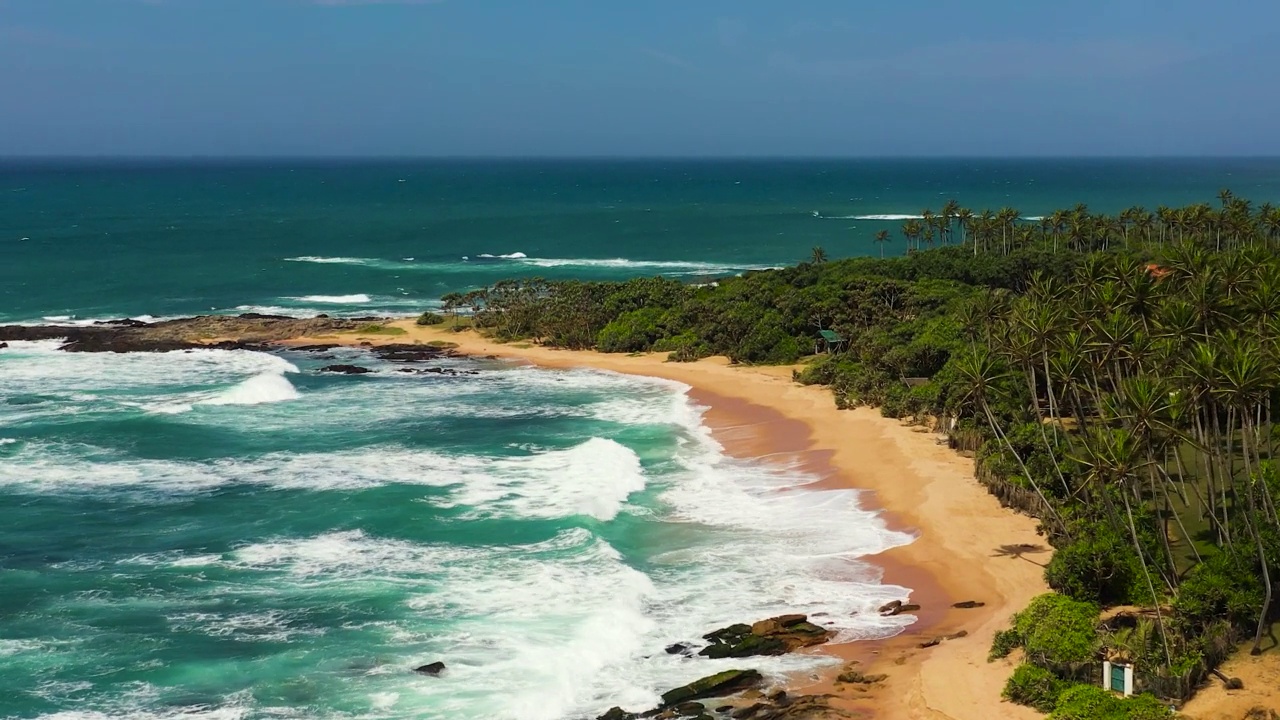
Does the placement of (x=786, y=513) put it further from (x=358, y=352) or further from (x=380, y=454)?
(x=358, y=352)

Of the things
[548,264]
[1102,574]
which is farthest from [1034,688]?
[548,264]

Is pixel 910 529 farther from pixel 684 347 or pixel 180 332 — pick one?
pixel 180 332

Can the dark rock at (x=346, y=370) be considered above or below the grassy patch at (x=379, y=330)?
below

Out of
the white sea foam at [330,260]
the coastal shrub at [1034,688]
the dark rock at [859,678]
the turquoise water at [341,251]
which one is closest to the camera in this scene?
the coastal shrub at [1034,688]

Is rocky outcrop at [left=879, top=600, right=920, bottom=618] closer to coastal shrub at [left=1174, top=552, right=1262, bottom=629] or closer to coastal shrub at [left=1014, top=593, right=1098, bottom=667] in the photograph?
coastal shrub at [left=1014, top=593, right=1098, bottom=667]

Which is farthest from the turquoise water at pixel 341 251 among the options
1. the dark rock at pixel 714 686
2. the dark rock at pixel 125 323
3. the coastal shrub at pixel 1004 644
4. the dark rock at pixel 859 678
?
the coastal shrub at pixel 1004 644

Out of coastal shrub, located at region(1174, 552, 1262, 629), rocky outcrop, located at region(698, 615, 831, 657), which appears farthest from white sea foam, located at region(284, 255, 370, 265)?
coastal shrub, located at region(1174, 552, 1262, 629)

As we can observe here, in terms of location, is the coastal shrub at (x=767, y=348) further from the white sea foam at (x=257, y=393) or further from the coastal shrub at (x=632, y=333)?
the white sea foam at (x=257, y=393)
